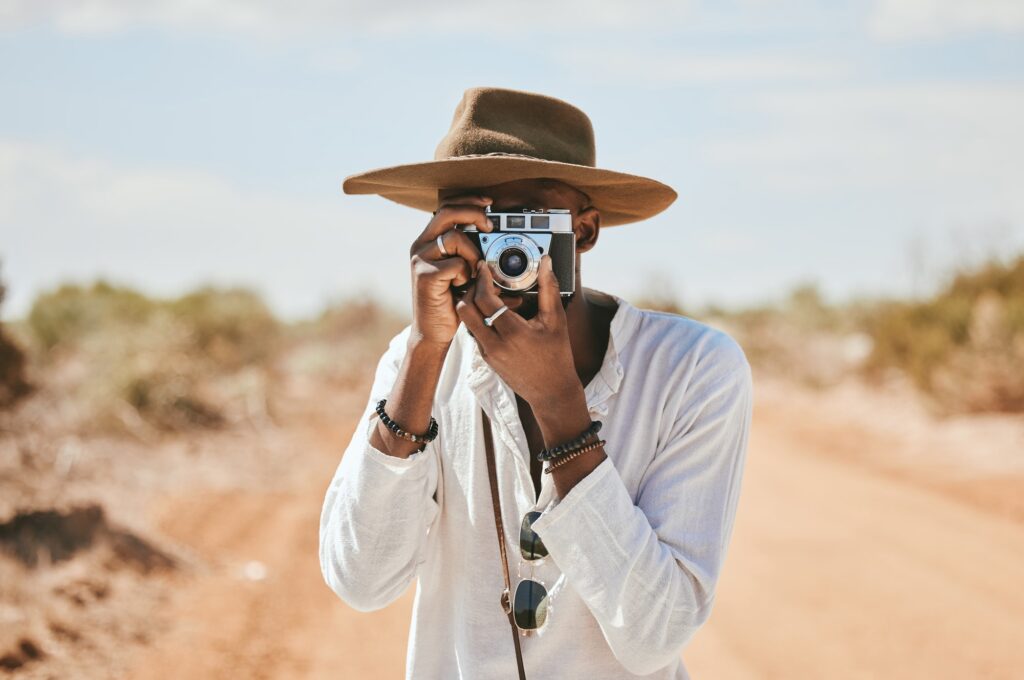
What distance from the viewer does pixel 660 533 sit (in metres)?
1.72

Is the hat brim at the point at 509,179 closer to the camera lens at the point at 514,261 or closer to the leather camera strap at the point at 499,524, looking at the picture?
the camera lens at the point at 514,261

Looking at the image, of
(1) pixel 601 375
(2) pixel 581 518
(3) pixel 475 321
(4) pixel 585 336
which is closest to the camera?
(2) pixel 581 518

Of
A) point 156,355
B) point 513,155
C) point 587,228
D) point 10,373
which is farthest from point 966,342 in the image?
point 513,155

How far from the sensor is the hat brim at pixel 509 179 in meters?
1.79

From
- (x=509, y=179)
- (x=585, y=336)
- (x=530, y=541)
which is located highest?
(x=509, y=179)


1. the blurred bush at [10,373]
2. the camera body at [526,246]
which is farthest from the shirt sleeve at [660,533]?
the blurred bush at [10,373]

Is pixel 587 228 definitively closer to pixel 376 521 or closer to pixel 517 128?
pixel 517 128

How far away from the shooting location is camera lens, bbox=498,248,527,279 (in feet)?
5.81

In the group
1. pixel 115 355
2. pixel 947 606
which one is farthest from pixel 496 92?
pixel 115 355

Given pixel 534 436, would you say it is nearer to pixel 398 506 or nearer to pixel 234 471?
pixel 398 506

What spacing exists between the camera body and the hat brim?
0.07 m

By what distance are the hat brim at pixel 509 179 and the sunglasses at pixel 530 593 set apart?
2.02 ft

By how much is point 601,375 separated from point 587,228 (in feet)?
1.23

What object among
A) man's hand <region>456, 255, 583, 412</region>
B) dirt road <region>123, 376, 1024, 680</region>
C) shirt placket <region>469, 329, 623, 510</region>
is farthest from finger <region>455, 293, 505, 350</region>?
dirt road <region>123, 376, 1024, 680</region>
